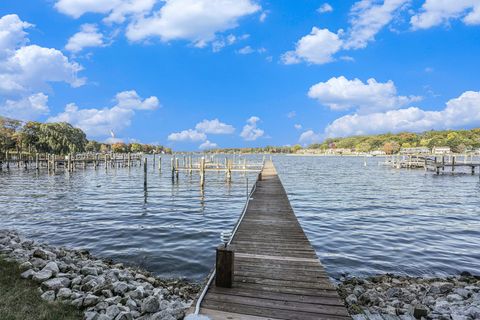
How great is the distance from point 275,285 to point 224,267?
1001mm

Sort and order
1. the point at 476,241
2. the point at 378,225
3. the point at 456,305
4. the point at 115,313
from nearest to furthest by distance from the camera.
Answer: the point at 115,313
the point at 456,305
the point at 476,241
the point at 378,225

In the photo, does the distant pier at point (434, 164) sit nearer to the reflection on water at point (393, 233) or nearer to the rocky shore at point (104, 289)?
the reflection on water at point (393, 233)

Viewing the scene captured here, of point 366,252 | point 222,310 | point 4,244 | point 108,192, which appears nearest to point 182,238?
point 4,244

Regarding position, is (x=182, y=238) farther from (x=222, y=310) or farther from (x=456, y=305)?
(x=456, y=305)

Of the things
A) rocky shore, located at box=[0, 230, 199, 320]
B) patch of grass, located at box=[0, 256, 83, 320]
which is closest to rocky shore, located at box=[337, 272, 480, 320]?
rocky shore, located at box=[0, 230, 199, 320]

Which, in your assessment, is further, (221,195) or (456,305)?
(221,195)

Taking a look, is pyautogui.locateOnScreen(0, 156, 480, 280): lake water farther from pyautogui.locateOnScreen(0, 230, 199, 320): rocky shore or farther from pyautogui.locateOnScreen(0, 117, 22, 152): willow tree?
pyautogui.locateOnScreen(0, 117, 22, 152): willow tree

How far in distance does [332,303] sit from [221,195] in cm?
2032

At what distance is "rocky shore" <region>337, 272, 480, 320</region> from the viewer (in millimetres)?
5938

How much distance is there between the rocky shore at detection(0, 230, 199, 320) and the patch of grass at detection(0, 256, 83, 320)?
15 cm

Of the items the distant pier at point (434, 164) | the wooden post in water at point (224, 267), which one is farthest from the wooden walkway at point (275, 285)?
the distant pier at point (434, 164)

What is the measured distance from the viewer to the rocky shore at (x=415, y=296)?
5.94m

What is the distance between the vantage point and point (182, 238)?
12.4 m

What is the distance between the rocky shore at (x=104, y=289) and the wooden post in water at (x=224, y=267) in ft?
2.62
